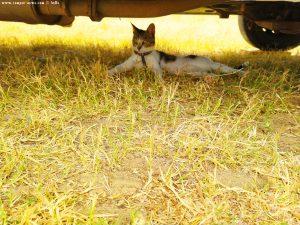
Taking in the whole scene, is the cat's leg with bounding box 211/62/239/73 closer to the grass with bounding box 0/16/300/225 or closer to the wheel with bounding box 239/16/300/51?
the grass with bounding box 0/16/300/225

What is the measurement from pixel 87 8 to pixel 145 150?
1.05 meters

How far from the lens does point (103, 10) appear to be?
2.41m

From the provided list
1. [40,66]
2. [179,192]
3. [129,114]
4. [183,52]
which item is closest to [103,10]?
[129,114]

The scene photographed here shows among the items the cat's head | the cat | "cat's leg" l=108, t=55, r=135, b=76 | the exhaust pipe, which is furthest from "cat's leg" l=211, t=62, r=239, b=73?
the exhaust pipe

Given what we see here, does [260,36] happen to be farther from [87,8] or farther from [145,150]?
[145,150]

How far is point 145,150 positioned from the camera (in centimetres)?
181

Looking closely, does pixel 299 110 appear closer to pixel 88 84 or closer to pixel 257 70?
pixel 257 70

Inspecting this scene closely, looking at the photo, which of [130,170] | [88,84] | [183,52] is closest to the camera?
[130,170]

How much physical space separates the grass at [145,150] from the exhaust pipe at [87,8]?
46 centimetres

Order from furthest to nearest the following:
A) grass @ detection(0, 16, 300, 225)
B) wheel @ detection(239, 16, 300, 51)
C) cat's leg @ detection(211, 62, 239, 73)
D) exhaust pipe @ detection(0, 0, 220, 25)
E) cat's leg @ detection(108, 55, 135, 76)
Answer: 1. wheel @ detection(239, 16, 300, 51)
2. cat's leg @ detection(211, 62, 239, 73)
3. cat's leg @ detection(108, 55, 135, 76)
4. exhaust pipe @ detection(0, 0, 220, 25)
5. grass @ detection(0, 16, 300, 225)

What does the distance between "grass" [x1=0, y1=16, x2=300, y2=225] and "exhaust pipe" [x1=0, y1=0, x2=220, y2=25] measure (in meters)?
0.46

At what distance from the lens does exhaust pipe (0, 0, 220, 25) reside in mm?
2246

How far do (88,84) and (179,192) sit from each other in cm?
130

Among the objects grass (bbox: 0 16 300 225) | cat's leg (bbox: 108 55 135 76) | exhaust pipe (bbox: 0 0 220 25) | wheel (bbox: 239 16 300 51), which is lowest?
grass (bbox: 0 16 300 225)
